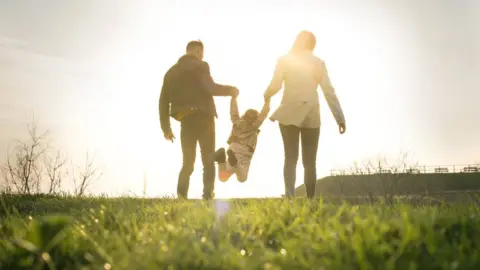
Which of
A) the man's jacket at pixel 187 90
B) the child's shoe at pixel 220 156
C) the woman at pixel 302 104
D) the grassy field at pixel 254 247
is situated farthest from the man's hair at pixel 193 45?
the grassy field at pixel 254 247

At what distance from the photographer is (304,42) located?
322 inches

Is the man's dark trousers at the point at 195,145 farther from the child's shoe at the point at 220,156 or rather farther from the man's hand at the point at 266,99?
the man's hand at the point at 266,99

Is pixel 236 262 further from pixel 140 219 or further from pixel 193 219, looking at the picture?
pixel 140 219

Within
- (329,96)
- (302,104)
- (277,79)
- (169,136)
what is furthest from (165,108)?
(329,96)

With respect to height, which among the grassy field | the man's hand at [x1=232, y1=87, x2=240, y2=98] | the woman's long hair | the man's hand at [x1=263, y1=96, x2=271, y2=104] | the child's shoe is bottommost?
the grassy field

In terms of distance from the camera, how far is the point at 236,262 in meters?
2.27

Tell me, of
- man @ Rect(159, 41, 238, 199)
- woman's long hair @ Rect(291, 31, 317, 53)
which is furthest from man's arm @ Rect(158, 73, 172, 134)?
woman's long hair @ Rect(291, 31, 317, 53)

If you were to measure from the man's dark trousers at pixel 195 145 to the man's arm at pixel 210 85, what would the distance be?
1.52 feet

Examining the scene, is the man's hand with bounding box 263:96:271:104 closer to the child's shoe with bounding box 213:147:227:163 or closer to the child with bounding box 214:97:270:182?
the child with bounding box 214:97:270:182

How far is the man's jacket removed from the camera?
8.36 m

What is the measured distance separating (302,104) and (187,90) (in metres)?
1.91

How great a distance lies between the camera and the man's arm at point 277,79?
322 inches

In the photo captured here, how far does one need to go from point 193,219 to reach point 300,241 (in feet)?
4.17

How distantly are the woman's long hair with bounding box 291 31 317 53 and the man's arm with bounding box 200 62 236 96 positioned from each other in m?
1.37
